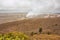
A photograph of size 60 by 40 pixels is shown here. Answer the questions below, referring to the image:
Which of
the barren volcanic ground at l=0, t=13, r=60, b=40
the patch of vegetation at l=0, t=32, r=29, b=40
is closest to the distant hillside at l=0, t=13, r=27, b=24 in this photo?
the barren volcanic ground at l=0, t=13, r=60, b=40

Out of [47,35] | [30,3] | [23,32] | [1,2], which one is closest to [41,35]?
[47,35]

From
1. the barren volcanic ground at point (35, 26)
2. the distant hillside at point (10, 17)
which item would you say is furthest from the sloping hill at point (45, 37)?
the distant hillside at point (10, 17)

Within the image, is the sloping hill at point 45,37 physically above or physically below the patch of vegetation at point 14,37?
below

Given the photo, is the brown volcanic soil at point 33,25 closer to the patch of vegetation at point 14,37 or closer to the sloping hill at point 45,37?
the sloping hill at point 45,37

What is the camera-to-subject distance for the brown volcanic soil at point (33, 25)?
299cm

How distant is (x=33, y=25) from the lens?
3.11 m

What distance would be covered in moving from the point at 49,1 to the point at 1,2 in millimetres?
914

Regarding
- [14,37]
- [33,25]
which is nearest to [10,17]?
[33,25]

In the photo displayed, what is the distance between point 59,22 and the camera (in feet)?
10.4

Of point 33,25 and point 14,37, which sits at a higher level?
point 33,25

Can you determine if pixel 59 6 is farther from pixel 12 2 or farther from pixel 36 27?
pixel 12 2

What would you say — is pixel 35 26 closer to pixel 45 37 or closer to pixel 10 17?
pixel 45 37

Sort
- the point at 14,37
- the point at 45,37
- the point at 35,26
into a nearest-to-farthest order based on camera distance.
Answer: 1. the point at 14,37
2. the point at 45,37
3. the point at 35,26

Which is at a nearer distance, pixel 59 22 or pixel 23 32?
pixel 23 32
